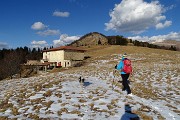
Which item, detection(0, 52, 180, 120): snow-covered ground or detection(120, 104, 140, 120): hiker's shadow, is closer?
detection(120, 104, 140, 120): hiker's shadow

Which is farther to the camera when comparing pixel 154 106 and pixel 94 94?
pixel 94 94

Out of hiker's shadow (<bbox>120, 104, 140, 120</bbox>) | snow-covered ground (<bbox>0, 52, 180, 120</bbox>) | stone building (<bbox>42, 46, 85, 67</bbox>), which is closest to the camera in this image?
hiker's shadow (<bbox>120, 104, 140, 120</bbox>)

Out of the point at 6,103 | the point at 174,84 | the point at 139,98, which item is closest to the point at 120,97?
the point at 139,98

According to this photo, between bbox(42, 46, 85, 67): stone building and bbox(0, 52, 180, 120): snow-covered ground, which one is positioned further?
bbox(42, 46, 85, 67): stone building

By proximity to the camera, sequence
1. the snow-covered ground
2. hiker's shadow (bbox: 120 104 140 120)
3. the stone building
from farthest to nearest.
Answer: the stone building < the snow-covered ground < hiker's shadow (bbox: 120 104 140 120)

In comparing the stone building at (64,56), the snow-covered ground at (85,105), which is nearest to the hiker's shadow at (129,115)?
the snow-covered ground at (85,105)

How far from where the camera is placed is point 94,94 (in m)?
17.9

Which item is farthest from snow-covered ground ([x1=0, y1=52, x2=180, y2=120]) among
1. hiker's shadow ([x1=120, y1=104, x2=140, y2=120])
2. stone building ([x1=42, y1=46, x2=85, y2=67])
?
stone building ([x1=42, y1=46, x2=85, y2=67])

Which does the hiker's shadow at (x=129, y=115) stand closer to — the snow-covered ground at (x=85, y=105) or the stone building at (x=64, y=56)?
the snow-covered ground at (x=85, y=105)

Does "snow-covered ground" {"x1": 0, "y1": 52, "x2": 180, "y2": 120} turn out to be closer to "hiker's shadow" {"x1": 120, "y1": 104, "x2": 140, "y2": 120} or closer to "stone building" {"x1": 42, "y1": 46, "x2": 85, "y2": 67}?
"hiker's shadow" {"x1": 120, "y1": 104, "x2": 140, "y2": 120}

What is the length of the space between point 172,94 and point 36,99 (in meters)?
12.2

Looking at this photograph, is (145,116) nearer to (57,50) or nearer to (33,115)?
(33,115)

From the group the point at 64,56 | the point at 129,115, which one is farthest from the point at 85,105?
the point at 64,56

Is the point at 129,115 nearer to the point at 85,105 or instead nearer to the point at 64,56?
the point at 85,105
